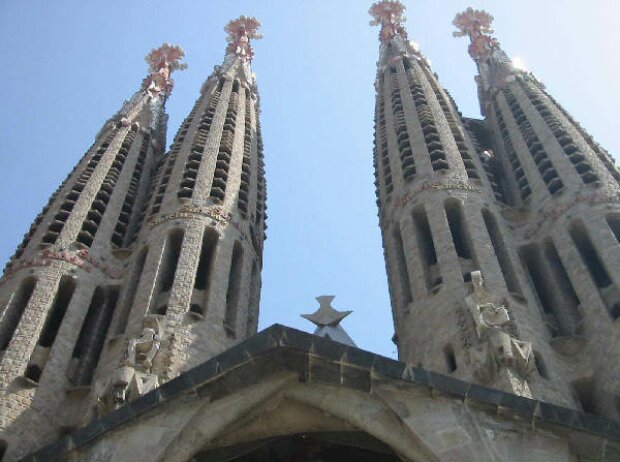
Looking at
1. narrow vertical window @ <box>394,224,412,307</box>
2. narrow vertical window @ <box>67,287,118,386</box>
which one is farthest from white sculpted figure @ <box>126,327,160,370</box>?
narrow vertical window @ <box>394,224,412,307</box>

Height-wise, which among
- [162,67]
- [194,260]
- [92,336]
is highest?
[162,67]

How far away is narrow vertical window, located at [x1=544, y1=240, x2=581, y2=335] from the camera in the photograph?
27.7 metres

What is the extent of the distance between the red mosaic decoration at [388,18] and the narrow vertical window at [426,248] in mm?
22037

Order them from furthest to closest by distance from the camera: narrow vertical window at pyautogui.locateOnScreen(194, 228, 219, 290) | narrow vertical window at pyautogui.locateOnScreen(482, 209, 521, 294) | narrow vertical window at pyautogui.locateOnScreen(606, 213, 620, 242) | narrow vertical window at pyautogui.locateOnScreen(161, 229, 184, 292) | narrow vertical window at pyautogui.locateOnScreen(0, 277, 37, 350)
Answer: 1. narrow vertical window at pyautogui.locateOnScreen(194, 228, 219, 290)
2. narrow vertical window at pyautogui.locateOnScreen(161, 229, 184, 292)
3. narrow vertical window at pyautogui.locateOnScreen(606, 213, 620, 242)
4. narrow vertical window at pyautogui.locateOnScreen(482, 209, 521, 294)
5. narrow vertical window at pyautogui.locateOnScreen(0, 277, 37, 350)

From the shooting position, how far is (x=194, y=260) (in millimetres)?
30438

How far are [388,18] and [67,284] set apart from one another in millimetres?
30857

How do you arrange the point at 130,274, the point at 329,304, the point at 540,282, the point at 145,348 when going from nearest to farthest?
the point at 145,348 < the point at 329,304 < the point at 540,282 < the point at 130,274

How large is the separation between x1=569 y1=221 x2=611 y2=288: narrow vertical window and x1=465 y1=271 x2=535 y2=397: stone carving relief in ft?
16.1

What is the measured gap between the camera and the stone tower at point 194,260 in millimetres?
24938

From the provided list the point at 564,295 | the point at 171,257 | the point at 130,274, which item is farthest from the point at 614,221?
the point at 130,274

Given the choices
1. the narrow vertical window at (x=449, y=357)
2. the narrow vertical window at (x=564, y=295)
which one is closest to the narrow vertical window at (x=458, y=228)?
the narrow vertical window at (x=564, y=295)

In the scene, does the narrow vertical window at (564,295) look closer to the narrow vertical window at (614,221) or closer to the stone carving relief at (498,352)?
the narrow vertical window at (614,221)

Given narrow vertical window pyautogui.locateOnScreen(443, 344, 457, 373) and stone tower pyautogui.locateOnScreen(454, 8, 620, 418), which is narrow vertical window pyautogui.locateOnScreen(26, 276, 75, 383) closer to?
narrow vertical window pyautogui.locateOnScreen(443, 344, 457, 373)

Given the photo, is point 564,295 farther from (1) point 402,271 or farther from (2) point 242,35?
(2) point 242,35
